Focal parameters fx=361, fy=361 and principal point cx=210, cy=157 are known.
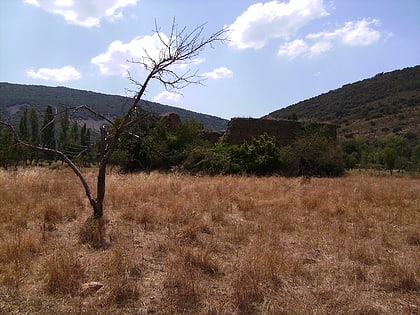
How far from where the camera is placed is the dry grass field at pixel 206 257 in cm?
381

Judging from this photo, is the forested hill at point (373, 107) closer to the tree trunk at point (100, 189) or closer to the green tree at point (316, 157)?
the green tree at point (316, 157)

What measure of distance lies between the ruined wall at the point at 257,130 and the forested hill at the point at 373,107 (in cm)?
2278

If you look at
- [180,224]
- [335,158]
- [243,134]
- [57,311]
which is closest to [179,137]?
[243,134]

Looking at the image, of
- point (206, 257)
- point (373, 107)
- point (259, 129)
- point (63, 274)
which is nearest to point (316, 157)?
point (259, 129)

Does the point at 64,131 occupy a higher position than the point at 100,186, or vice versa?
the point at 64,131

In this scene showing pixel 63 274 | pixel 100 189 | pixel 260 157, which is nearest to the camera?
pixel 63 274

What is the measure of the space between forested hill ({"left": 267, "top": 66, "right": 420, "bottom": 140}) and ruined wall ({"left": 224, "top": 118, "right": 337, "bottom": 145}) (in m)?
22.8

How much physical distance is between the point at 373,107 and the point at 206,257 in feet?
217

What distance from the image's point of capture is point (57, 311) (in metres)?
3.52

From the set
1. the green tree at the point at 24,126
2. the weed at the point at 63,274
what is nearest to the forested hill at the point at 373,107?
the green tree at the point at 24,126

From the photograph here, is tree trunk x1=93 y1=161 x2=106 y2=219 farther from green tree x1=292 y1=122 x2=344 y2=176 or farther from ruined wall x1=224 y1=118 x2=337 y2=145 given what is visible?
ruined wall x1=224 y1=118 x2=337 y2=145

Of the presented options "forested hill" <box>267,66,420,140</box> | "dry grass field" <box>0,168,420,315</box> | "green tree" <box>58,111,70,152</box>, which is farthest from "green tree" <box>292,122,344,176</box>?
"forested hill" <box>267,66,420,140</box>

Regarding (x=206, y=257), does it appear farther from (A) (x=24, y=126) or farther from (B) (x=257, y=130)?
(B) (x=257, y=130)

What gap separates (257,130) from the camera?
23953 mm
